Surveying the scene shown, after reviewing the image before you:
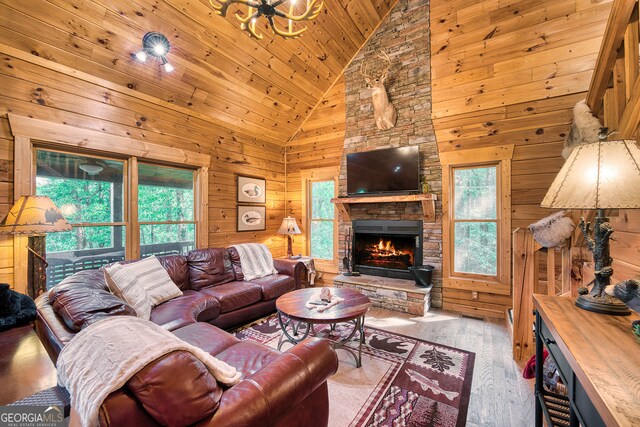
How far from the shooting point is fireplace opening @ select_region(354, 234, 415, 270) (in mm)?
4242

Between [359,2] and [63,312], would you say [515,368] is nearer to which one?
[63,312]

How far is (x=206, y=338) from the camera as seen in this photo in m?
2.02

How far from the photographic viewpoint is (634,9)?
1641mm

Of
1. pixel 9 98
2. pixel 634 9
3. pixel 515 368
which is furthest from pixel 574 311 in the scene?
pixel 9 98

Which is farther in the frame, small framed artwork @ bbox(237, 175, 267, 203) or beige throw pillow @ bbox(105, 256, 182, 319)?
small framed artwork @ bbox(237, 175, 267, 203)

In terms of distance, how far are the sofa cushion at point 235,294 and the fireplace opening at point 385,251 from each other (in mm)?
1906

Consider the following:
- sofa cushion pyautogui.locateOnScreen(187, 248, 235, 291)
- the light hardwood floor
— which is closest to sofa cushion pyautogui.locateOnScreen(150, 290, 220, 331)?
sofa cushion pyautogui.locateOnScreen(187, 248, 235, 291)

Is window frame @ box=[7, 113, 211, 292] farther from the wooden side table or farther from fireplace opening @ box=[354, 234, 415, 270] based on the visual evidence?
fireplace opening @ box=[354, 234, 415, 270]

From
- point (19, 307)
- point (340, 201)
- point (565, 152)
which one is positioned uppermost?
point (565, 152)

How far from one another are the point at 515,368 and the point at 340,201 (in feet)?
9.67

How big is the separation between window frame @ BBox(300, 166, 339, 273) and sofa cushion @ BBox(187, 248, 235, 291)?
5.86 feet

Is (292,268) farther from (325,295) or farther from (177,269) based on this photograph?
(177,269)

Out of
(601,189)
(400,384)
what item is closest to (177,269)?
(400,384)

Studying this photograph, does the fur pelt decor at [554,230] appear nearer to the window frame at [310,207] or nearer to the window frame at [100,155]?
the window frame at [310,207]
